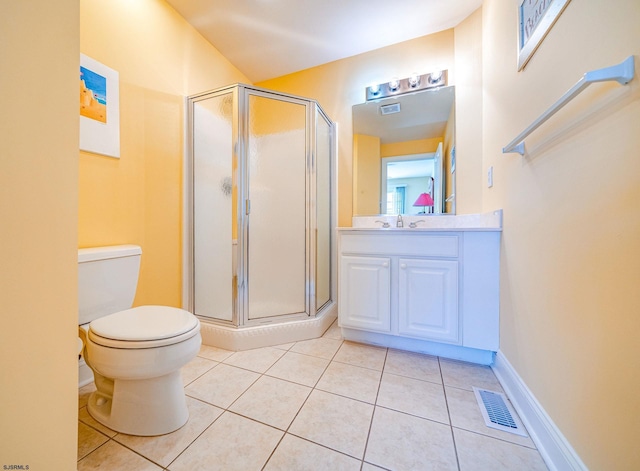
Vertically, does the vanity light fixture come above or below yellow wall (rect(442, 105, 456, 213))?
above

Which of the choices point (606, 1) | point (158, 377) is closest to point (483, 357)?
point (606, 1)

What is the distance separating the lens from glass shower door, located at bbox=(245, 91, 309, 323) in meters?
1.76

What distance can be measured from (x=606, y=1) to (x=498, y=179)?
89 cm

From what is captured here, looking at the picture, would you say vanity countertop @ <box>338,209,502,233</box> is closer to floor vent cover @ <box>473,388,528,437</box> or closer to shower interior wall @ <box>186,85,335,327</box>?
shower interior wall @ <box>186,85,335,327</box>

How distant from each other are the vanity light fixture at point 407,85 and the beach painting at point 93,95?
6.15 feet

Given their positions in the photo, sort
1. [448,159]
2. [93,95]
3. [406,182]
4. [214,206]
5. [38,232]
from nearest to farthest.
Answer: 1. [38,232]
2. [93,95]
3. [214,206]
4. [448,159]
5. [406,182]

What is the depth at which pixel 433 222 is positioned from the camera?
76.0 inches

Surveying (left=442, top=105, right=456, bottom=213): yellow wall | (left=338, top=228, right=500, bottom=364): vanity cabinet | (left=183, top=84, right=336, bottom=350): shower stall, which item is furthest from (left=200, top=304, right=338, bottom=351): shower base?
(left=442, top=105, right=456, bottom=213): yellow wall

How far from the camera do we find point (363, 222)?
2.17 m

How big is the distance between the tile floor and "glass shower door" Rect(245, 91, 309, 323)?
47 centimetres

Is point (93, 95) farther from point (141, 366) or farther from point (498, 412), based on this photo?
point (498, 412)

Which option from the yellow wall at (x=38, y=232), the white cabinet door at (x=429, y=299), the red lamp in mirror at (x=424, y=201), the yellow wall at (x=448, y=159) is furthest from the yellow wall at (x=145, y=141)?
the yellow wall at (x=448, y=159)

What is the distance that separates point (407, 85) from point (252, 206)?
1633 mm

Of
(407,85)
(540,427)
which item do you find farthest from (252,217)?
(540,427)
